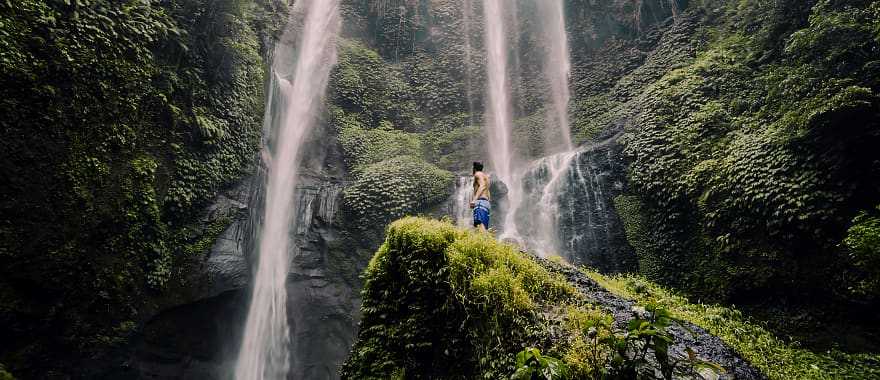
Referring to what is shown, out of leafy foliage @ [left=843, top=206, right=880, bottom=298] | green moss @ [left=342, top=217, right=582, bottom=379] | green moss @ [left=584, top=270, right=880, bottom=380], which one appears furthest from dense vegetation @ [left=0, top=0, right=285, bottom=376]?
leafy foliage @ [left=843, top=206, right=880, bottom=298]

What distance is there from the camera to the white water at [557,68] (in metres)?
16.6

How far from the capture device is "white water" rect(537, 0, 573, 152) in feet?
54.5

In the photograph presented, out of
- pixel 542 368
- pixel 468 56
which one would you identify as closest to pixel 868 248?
pixel 542 368

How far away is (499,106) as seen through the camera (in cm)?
1905

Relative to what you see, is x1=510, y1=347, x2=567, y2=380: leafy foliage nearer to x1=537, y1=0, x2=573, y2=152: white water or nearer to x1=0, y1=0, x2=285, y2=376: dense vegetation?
x1=0, y1=0, x2=285, y2=376: dense vegetation

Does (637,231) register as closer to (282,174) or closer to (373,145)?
(373,145)

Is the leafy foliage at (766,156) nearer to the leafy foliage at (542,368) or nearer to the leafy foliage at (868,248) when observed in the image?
the leafy foliage at (868,248)

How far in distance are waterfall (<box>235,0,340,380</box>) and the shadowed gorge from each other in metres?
0.09

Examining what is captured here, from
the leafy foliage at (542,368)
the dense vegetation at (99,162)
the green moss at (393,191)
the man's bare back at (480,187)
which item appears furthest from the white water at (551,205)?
the leafy foliage at (542,368)

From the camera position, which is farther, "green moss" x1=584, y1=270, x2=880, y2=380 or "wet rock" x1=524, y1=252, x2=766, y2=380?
"green moss" x1=584, y1=270, x2=880, y2=380

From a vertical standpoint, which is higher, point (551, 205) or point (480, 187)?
point (551, 205)

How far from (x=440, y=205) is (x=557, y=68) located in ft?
28.5

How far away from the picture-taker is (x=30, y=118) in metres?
7.49

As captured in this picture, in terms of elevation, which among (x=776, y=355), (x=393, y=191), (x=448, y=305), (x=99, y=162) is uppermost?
(x=393, y=191)
